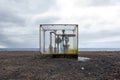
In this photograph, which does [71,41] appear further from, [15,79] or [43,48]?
[15,79]

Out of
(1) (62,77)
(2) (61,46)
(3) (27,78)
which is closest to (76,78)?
(1) (62,77)

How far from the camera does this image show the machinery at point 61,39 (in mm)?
28094

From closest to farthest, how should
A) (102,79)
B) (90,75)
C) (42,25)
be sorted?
(102,79)
(90,75)
(42,25)

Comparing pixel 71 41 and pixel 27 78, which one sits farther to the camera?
pixel 71 41

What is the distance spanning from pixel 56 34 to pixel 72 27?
1642 mm

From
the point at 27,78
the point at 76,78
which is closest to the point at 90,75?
the point at 76,78

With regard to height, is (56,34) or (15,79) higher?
(56,34)

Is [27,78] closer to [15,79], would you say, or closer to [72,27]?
[15,79]

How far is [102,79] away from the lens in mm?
13695

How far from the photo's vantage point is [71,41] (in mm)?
28625

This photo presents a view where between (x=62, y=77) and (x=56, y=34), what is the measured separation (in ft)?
48.1

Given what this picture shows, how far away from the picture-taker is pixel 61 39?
A: 28531mm

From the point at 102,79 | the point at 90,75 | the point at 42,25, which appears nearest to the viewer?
the point at 102,79

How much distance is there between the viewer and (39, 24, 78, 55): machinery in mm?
28094
